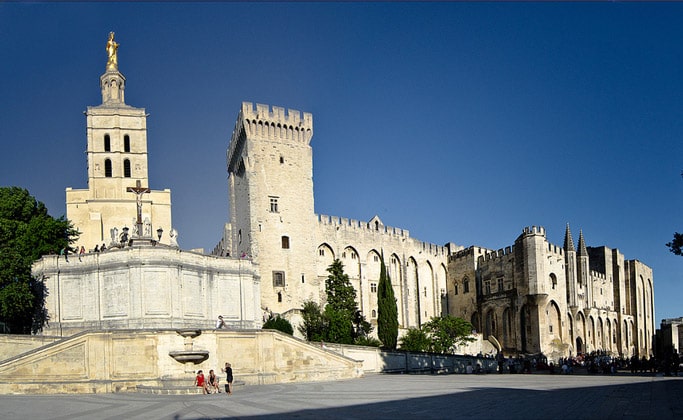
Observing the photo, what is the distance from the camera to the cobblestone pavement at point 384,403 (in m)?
16.4

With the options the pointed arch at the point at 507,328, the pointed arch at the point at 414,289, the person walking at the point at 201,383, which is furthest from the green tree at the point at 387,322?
the person walking at the point at 201,383

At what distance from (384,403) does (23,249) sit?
2633 cm

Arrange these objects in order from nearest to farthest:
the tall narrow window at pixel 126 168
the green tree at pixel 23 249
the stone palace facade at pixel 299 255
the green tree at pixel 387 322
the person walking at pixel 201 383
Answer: the person walking at pixel 201 383 → the green tree at pixel 23 249 → the stone palace facade at pixel 299 255 → the green tree at pixel 387 322 → the tall narrow window at pixel 126 168

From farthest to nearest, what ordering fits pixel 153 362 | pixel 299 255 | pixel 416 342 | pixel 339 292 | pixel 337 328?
pixel 299 255 → pixel 339 292 → pixel 416 342 → pixel 337 328 → pixel 153 362

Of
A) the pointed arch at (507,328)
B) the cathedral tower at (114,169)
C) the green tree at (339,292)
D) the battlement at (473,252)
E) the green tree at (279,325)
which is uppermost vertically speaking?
the cathedral tower at (114,169)

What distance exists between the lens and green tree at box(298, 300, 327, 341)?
46866 mm

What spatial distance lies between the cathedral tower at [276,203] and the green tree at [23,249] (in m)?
14.7

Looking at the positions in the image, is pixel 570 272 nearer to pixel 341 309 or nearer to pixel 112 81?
pixel 341 309

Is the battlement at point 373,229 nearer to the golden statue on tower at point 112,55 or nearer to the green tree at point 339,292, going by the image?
the green tree at point 339,292

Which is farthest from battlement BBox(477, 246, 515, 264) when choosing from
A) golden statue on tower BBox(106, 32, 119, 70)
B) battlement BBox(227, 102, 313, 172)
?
golden statue on tower BBox(106, 32, 119, 70)

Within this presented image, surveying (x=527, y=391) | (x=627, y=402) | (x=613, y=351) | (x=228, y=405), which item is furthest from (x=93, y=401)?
(x=613, y=351)

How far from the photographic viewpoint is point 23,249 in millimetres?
37812

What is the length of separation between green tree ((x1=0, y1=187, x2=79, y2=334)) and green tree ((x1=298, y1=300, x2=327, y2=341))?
16.0m

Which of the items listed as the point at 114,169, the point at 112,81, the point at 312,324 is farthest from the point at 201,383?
the point at 112,81
